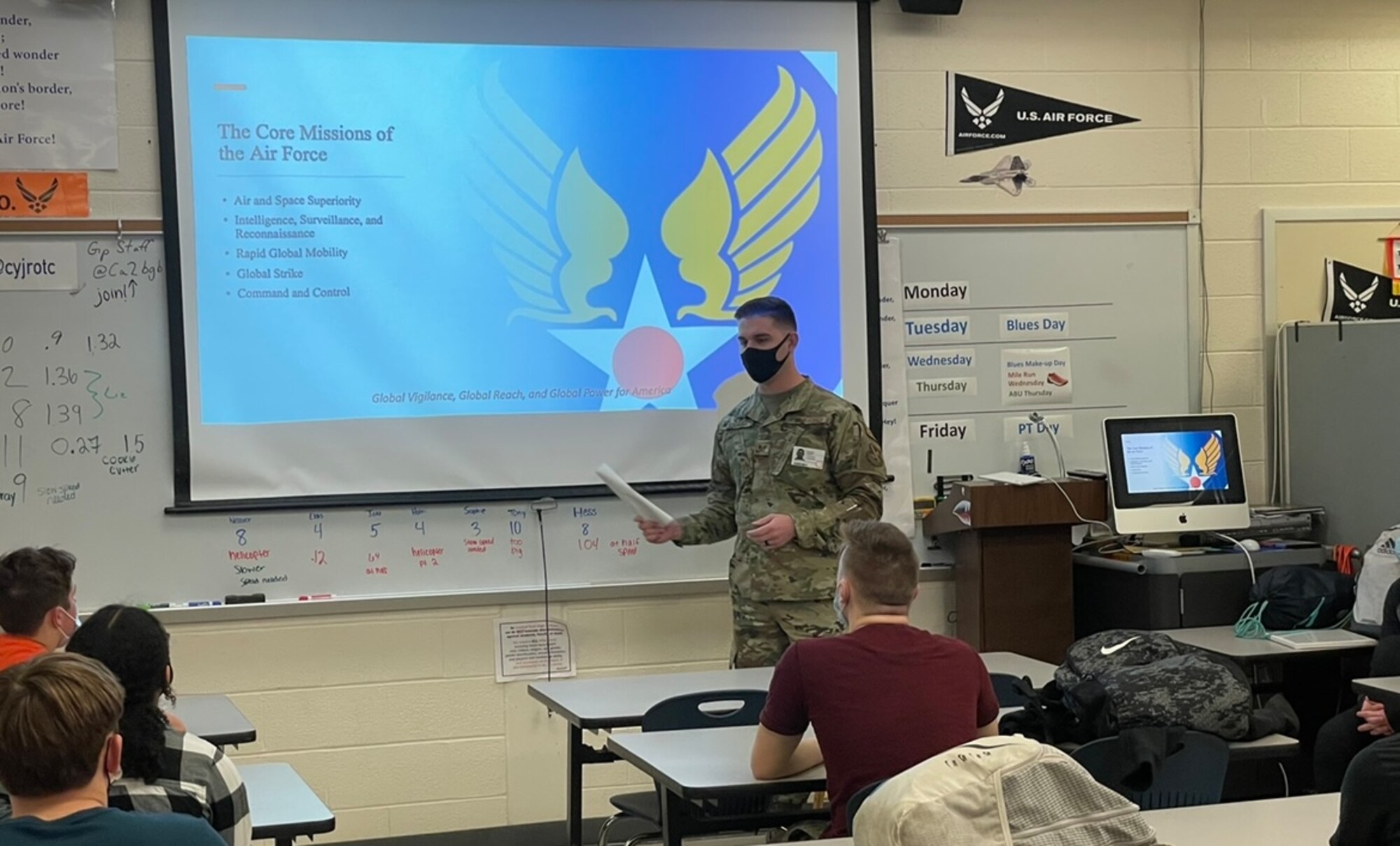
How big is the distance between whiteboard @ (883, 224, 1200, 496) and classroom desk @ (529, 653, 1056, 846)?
52.5 inches

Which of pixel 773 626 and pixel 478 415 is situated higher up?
pixel 478 415

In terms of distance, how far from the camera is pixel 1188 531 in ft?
17.2

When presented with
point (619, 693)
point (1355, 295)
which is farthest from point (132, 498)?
point (1355, 295)

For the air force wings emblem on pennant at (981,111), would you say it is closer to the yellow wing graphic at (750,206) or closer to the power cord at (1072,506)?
the yellow wing graphic at (750,206)

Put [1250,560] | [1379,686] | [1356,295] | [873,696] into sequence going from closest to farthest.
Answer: [873,696]
[1379,686]
[1250,560]
[1356,295]

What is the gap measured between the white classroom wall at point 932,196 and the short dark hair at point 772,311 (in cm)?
99

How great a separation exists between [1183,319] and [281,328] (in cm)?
329

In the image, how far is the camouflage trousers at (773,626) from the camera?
450 centimetres

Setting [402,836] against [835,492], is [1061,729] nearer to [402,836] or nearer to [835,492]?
[835,492]

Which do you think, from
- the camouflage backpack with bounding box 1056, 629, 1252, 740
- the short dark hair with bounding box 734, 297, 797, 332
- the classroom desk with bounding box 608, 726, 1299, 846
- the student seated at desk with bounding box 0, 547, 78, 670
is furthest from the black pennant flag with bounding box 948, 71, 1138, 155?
the student seated at desk with bounding box 0, 547, 78, 670

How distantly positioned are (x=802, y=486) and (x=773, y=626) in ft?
1.43

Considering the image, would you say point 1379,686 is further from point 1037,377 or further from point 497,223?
point 497,223

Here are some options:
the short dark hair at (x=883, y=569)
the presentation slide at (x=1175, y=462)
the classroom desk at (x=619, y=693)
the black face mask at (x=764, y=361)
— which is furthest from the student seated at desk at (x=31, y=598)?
the presentation slide at (x=1175, y=462)

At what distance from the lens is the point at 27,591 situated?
128 inches
